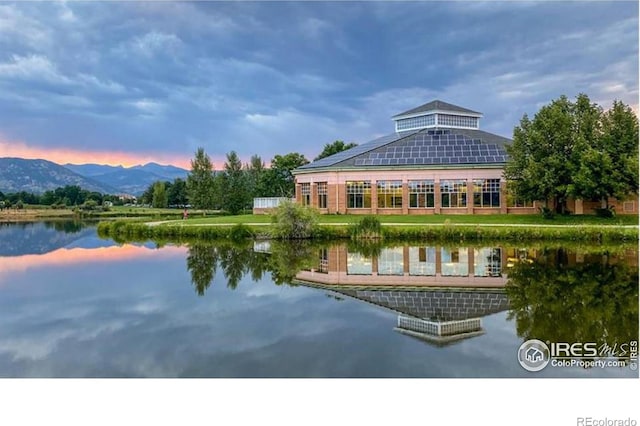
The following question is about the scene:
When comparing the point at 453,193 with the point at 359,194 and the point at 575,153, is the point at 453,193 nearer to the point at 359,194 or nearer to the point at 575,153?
the point at 359,194

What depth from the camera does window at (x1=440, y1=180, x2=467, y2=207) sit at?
4475 centimetres

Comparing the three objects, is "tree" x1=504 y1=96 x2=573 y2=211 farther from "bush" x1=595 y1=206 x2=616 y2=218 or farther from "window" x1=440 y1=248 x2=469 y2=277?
"window" x1=440 y1=248 x2=469 y2=277

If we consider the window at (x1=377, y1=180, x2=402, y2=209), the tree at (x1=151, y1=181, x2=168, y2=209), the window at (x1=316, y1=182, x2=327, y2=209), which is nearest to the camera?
the window at (x1=377, y1=180, x2=402, y2=209)

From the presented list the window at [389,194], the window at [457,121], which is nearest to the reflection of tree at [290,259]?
the window at [389,194]

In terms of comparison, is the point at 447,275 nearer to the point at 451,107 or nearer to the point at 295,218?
the point at 295,218

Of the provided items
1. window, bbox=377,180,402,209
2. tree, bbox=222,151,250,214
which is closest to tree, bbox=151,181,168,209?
tree, bbox=222,151,250,214

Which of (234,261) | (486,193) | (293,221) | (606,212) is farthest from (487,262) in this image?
(486,193)

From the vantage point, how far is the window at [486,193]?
4400cm

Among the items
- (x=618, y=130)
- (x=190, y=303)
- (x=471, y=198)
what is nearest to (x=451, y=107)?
(x=471, y=198)

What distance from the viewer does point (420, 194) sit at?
4572 cm

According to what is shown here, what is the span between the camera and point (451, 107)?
2078 inches

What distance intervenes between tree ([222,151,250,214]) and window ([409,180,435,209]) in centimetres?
2301

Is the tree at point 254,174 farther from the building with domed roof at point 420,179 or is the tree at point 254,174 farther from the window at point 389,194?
the window at point 389,194
